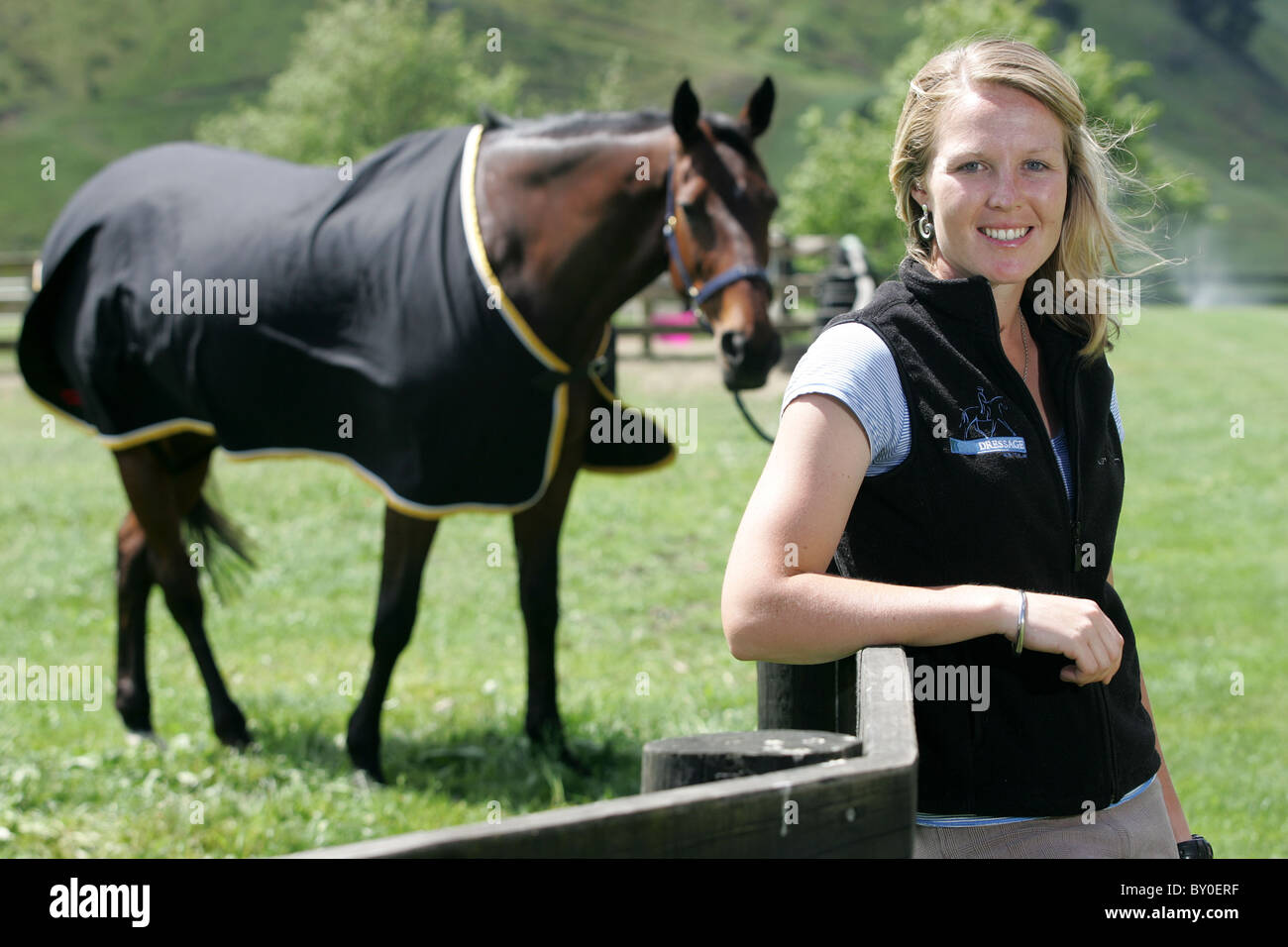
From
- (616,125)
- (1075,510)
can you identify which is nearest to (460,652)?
(616,125)

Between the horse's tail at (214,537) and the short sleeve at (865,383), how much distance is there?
4.98 meters

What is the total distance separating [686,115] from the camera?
4461 millimetres

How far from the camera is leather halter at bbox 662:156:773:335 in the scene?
14.7 feet

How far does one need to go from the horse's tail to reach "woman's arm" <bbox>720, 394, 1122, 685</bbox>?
5011 mm

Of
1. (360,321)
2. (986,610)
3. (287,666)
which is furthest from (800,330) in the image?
(986,610)

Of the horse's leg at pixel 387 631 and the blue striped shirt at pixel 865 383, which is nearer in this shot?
Result: the blue striped shirt at pixel 865 383

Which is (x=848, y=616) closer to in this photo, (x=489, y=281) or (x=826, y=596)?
(x=826, y=596)

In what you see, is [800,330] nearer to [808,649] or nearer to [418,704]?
→ [418,704]

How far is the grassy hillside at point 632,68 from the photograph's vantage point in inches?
4077

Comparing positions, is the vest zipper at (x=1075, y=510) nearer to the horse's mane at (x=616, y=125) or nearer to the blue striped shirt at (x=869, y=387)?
the blue striped shirt at (x=869, y=387)

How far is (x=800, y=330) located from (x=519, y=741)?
14675 millimetres

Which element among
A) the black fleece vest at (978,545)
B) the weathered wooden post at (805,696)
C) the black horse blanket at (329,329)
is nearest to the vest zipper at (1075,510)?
the black fleece vest at (978,545)

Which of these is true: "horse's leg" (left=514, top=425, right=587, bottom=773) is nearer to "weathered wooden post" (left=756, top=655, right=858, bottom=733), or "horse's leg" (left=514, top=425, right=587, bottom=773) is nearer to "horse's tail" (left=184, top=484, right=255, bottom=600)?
"horse's tail" (left=184, top=484, right=255, bottom=600)

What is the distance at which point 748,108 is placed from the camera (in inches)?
189
